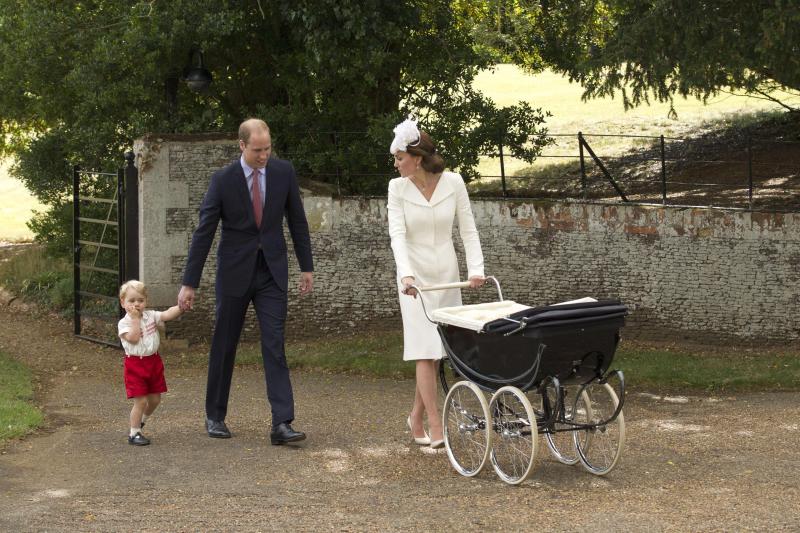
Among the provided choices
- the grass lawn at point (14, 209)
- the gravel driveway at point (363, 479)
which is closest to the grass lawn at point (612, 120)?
the gravel driveway at point (363, 479)

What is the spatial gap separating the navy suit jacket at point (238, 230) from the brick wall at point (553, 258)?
17.4 feet

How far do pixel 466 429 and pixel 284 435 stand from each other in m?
1.49

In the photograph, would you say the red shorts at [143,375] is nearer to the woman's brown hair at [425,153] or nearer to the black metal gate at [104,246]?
the woman's brown hair at [425,153]

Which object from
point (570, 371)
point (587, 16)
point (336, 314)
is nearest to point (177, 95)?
point (336, 314)

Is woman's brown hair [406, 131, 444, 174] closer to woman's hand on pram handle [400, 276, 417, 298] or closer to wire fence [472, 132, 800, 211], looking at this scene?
woman's hand on pram handle [400, 276, 417, 298]

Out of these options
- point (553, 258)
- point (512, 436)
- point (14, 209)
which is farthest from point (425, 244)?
point (14, 209)

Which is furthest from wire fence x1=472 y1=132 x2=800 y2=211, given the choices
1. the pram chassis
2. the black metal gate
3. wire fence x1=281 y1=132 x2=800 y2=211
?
the pram chassis

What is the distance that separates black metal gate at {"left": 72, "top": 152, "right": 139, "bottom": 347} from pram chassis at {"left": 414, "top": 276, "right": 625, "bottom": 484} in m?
6.71

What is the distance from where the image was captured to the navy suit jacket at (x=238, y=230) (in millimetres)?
8078

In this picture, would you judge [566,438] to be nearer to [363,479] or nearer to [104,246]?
[363,479]

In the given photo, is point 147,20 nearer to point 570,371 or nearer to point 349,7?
point 349,7

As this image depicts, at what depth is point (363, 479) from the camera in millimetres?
7160

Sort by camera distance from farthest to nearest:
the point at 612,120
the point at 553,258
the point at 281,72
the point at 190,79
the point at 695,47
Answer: the point at 612,120 < the point at 281,72 < the point at 190,79 < the point at 553,258 < the point at 695,47

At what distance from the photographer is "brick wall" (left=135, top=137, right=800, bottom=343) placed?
13.2m
